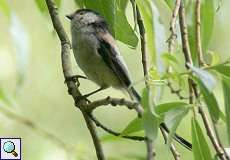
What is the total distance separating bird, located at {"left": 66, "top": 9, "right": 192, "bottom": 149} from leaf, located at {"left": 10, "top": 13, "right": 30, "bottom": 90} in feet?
0.64

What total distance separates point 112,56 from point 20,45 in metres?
0.26

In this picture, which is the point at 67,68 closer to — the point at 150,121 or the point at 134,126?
the point at 134,126

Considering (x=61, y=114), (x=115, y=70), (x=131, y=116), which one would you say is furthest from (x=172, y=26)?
(x=61, y=114)

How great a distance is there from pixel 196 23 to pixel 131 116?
7.35 feet

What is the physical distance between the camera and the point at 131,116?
394 centimetres

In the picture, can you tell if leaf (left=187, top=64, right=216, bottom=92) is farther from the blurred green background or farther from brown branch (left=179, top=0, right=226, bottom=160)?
the blurred green background

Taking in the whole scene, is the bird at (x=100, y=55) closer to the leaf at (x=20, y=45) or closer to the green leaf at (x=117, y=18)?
the green leaf at (x=117, y=18)

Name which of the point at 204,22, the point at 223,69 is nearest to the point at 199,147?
the point at 223,69

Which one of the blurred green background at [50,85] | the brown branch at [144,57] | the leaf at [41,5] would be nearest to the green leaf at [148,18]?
the brown branch at [144,57]

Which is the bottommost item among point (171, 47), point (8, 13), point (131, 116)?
point (131, 116)

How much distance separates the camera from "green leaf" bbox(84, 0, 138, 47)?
1.86 metres

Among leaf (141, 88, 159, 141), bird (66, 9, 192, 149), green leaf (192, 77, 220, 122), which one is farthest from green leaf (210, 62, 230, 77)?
bird (66, 9, 192, 149)

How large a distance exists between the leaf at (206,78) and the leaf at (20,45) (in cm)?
68

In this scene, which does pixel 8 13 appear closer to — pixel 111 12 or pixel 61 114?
pixel 111 12
